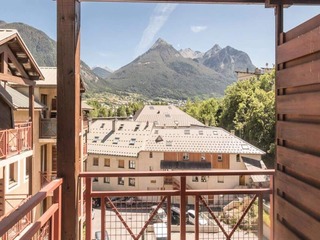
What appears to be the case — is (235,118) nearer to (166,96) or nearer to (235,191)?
(166,96)

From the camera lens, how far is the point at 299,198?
1774 mm

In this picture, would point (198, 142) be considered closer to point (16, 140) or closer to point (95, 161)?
point (95, 161)

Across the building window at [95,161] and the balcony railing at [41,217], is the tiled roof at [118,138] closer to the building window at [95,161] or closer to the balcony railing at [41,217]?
the building window at [95,161]

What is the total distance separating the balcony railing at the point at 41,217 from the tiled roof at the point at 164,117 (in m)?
24.3

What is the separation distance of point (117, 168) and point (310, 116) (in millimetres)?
14970

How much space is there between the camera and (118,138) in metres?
17.6

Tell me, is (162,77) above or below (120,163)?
above

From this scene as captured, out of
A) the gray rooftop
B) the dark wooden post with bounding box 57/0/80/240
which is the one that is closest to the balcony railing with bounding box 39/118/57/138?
the dark wooden post with bounding box 57/0/80/240

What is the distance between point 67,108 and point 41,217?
25.8 inches

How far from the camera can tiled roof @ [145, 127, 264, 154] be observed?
15328 millimetres

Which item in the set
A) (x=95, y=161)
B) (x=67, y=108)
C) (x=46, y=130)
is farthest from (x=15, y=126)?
(x=95, y=161)

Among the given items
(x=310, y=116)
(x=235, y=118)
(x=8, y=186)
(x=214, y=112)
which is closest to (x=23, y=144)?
(x=8, y=186)

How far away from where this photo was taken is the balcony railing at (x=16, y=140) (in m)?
5.07

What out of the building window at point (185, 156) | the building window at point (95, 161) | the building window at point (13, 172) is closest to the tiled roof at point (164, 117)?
the building window at point (95, 161)
